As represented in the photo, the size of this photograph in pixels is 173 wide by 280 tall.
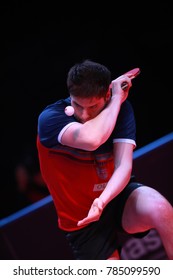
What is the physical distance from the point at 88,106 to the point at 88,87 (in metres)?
0.10

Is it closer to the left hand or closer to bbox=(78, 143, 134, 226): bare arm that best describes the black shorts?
bbox=(78, 143, 134, 226): bare arm

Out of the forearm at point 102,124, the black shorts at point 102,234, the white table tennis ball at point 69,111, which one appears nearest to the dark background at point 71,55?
the black shorts at point 102,234

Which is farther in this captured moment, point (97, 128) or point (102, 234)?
point (102, 234)

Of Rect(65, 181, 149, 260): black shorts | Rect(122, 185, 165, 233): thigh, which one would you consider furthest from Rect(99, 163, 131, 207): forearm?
Rect(65, 181, 149, 260): black shorts

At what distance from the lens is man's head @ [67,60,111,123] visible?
7.56 feet

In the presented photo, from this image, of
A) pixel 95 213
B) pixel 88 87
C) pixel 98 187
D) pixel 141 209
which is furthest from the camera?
pixel 98 187

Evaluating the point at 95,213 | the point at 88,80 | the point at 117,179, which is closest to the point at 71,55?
the point at 88,80

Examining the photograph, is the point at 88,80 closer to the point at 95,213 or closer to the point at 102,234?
the point at 95,213

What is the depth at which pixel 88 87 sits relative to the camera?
7.52 feet

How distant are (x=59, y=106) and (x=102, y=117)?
0.96ft

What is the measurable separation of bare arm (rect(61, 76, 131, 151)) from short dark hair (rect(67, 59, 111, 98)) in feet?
0.23

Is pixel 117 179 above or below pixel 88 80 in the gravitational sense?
below
